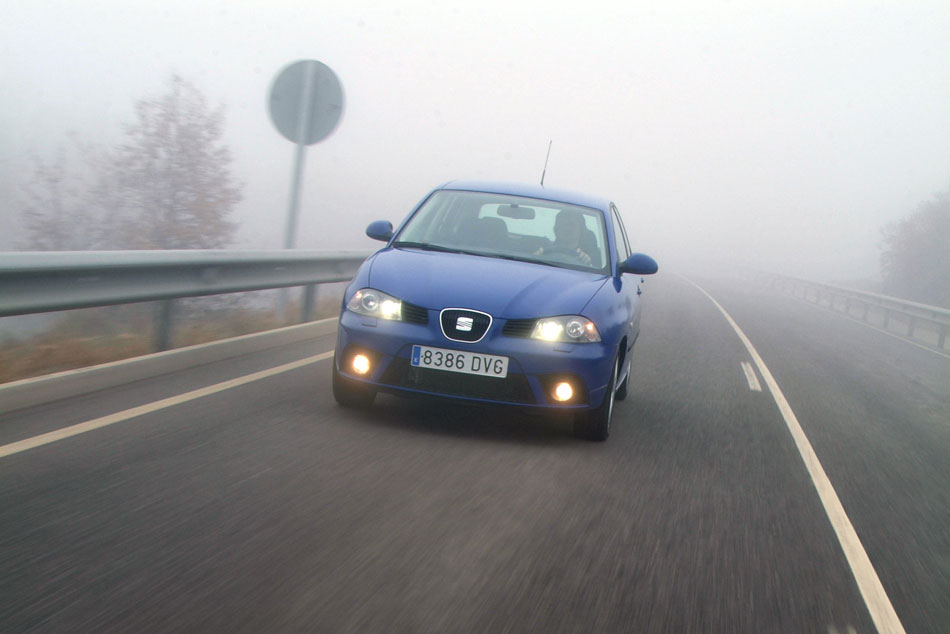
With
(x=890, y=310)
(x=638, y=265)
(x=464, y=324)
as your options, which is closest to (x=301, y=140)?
(x=638, y=265)

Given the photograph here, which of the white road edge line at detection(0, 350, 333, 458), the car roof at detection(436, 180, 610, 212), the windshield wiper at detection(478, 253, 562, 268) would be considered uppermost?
the car roof at detection(436, 180, 610, 212)

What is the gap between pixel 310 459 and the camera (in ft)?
17.0

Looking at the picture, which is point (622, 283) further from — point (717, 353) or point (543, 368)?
point (717, 353)

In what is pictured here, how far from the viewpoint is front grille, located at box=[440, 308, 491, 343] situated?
5.68 m

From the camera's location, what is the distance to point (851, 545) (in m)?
4.81

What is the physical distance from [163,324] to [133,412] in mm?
2103

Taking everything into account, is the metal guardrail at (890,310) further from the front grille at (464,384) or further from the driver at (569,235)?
the front grille at (464,384)

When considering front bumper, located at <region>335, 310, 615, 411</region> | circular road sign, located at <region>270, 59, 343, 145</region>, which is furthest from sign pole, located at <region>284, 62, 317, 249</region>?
front bumper, located at <region>335, 310, 615, 411</region>

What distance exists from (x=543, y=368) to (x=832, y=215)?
5093 inches

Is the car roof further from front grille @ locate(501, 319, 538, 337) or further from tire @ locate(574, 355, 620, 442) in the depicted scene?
front grille @ locate(501, 319, 538, 337)

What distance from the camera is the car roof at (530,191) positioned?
7.56 meters

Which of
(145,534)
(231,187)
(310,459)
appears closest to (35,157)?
(231,187)

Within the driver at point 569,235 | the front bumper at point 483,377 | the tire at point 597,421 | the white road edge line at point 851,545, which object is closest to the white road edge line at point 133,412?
the front bumper at point 483,377

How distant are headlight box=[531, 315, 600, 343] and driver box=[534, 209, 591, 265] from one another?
43.5 inches
